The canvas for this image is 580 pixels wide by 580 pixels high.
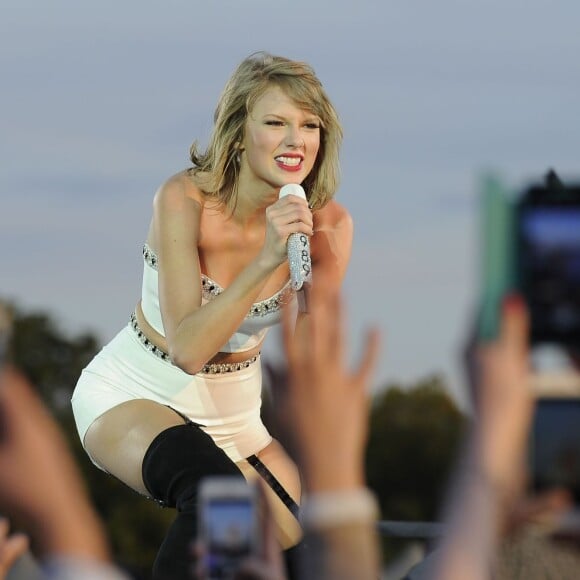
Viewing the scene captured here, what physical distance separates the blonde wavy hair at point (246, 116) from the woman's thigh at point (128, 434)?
69 cm

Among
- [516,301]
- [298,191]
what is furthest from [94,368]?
[516,301]

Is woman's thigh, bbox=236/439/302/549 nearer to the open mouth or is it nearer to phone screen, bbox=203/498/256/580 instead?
the open mouth

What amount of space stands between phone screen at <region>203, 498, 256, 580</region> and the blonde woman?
2.18 meters

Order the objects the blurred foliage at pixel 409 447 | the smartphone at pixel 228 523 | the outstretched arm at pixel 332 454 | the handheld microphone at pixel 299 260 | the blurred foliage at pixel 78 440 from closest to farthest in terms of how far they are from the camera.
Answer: the outstretched arm at pixel 332 454, the smartphone at pixel 228 523, the handheld microphone at pixel 299 260, the blurred foliage at pixel 78 440, the blurred foliage at pixel 409 447

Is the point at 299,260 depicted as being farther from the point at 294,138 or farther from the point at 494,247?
the point at 494,247

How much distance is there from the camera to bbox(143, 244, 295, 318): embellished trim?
4.71m

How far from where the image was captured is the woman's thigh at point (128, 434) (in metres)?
4.41

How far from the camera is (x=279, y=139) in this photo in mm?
4613

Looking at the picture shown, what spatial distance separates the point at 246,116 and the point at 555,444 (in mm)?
2894

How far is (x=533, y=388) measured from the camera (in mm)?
1738

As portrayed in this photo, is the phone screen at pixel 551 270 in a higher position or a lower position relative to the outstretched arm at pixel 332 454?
higher

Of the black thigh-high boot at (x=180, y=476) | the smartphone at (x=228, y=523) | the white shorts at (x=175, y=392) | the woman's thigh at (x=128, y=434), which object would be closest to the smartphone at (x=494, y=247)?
the smartphone at (x=228, y=523)

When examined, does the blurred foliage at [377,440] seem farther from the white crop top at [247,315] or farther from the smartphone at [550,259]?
the smartphone at [550,259]

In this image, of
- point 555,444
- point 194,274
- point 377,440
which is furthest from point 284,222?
point 377,440
